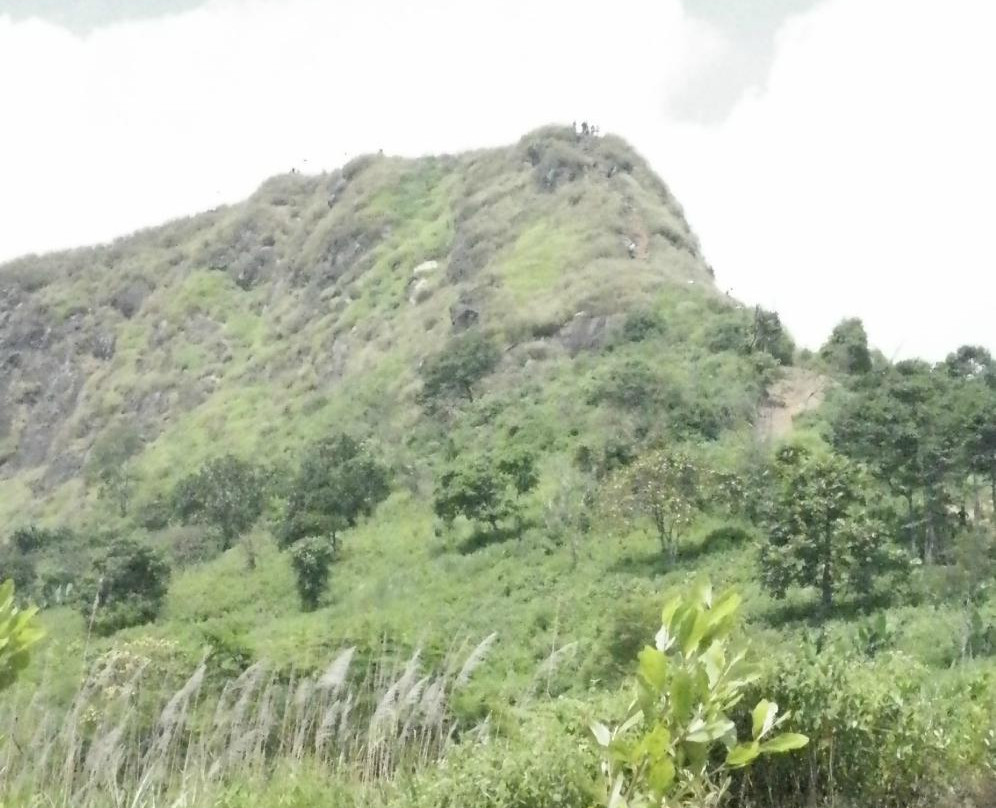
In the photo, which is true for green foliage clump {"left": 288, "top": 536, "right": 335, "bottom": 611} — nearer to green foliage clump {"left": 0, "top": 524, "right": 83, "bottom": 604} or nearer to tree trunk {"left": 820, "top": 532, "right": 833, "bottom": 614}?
green foliage clump {"left": 0, "top": 524, "right": 83, "bottom": 604}

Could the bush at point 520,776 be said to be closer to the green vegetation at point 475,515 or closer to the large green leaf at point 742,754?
the green vegetation at point 475,515

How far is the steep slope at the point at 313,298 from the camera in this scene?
5153 centimetres

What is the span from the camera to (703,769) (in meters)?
3.79

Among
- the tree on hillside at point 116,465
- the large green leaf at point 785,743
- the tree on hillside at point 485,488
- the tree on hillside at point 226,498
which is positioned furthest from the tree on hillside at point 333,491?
the large green leaf at point 785,743

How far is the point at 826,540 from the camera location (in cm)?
2181

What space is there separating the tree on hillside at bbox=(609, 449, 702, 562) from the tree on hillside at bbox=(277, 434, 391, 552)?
11.4 metres

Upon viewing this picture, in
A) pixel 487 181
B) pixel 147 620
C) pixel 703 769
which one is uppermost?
pixel 487 181

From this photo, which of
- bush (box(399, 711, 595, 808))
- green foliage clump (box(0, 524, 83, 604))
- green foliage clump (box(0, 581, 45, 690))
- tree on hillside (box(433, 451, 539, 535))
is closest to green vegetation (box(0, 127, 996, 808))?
bush (box(399, 711, 595, 808))

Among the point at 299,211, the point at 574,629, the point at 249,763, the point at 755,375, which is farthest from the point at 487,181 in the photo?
the point at 249,763

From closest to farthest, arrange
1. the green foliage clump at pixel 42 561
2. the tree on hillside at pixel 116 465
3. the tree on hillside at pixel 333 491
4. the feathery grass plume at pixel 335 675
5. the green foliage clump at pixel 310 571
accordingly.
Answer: the feathery grass plume at pixel 335 675 → the green foliage clump at pixel 310 571 → the tree on hillside at pixel 333 491 → the green foliage clump at pixel 42 561 → the tree on hillside at pixel 116 465

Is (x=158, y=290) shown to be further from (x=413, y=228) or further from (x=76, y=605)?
(x=76, y=605)

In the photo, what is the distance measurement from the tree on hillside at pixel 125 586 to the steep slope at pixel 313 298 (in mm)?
15182

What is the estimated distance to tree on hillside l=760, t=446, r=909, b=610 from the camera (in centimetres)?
2167

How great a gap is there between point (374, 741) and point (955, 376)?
31.7 metres
